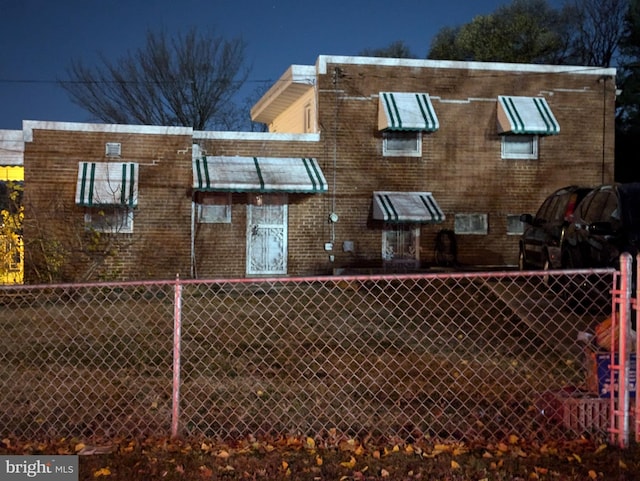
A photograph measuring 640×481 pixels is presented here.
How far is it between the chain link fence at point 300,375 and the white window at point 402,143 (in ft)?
26.3

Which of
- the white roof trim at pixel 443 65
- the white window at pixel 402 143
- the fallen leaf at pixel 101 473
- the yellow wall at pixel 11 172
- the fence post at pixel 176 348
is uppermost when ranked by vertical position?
the white roof trim at pixel 443 65

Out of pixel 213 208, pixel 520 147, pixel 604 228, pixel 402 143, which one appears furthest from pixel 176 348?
pixel 520 147

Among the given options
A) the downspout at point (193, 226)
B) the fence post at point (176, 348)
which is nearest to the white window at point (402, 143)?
the downspout at point (193, 226)

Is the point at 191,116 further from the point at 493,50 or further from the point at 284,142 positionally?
the point at 284,142

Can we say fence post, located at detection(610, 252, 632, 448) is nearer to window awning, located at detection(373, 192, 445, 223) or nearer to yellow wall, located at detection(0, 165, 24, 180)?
window awning, located at detection(373, 192, 445, 223)

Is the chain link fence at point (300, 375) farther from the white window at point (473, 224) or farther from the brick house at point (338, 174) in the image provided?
the white window at point (473, 224)

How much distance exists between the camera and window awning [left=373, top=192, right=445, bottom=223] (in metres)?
17.7

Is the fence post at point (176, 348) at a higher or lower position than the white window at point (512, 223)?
lower

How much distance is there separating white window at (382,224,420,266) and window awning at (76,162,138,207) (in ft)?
20.4

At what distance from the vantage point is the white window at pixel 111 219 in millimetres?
17125

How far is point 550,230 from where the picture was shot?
1241 cm

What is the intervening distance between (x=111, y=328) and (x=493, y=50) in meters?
28.3

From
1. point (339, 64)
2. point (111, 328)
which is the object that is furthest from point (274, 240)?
point (111, 328)

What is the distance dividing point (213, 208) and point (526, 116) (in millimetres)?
8150
